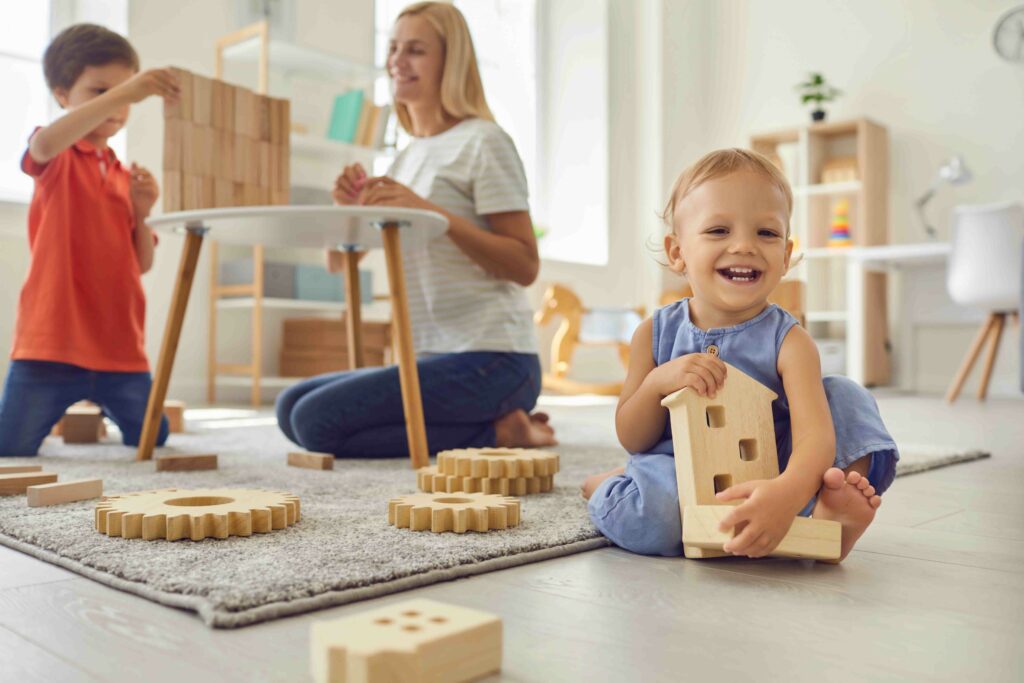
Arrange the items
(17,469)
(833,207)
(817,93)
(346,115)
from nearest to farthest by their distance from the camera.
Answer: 1. (17,469)
2. (346,115)
3. (817,93)
4. (833,207)

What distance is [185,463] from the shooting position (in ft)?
5.04

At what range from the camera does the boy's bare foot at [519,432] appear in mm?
1876

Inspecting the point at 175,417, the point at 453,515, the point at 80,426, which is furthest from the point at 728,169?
the point at 175,417

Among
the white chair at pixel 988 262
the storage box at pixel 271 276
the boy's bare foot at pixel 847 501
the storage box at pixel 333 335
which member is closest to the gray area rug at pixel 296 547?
the boy's bare foot at pixel 847 501

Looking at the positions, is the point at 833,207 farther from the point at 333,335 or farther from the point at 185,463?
the point at 185,463

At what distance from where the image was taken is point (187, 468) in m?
1.54

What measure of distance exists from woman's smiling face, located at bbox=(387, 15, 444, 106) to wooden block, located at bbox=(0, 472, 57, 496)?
3.34 feet

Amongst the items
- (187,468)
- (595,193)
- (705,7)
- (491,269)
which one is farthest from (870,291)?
(187,468)

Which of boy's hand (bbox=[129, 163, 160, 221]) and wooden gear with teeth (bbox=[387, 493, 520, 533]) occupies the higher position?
boy's hand (bbox=[129, 163, 160, 221])

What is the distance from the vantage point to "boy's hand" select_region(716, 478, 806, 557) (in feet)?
2.70

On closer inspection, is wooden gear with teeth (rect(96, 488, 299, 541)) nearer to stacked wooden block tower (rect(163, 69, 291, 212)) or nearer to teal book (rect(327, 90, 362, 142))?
stacked wooden block tower (rect(163, 69, 291, 212))

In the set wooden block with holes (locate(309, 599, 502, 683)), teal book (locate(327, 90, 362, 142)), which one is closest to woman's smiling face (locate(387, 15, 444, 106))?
wooden block with holes (locate(309, 599, 502, 683))

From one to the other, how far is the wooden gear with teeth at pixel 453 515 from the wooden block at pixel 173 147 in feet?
3.57

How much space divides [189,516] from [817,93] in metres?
4.72
